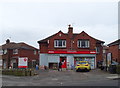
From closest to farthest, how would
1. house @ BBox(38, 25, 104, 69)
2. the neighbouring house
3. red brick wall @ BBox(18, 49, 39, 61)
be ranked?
1. house @ BBox(38, 25, 104, 69)
2. the neighbouring house
3. red brick wall @ BBox(18, 49, 39, 61)

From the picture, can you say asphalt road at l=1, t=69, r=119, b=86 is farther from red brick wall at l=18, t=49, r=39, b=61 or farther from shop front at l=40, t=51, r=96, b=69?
red brick wall at l=18, t=49, r=39, b=61

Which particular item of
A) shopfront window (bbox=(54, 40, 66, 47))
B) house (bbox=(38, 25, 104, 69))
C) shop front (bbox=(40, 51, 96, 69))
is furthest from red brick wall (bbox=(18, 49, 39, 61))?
shopfront window (bbox=(54, 40, 66, 47))

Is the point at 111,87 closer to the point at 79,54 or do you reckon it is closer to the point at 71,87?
the point at 71,87

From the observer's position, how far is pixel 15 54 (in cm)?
5462

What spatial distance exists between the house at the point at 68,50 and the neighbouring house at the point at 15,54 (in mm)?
14210

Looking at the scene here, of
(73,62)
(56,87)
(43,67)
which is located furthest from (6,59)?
(56,87)

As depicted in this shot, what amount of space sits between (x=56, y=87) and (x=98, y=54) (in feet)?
99.2

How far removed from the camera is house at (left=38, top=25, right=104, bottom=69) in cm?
4019

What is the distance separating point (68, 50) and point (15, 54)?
62.3 ft

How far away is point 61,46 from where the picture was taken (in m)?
40.7

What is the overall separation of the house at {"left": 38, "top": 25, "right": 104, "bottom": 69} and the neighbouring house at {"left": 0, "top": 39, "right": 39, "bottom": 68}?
14.2 m

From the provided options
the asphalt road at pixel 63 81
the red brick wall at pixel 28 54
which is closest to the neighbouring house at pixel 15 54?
the red brick wall at pixel 28 54

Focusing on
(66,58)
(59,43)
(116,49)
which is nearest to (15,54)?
(59,43)

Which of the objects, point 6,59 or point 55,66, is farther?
point 6,59
